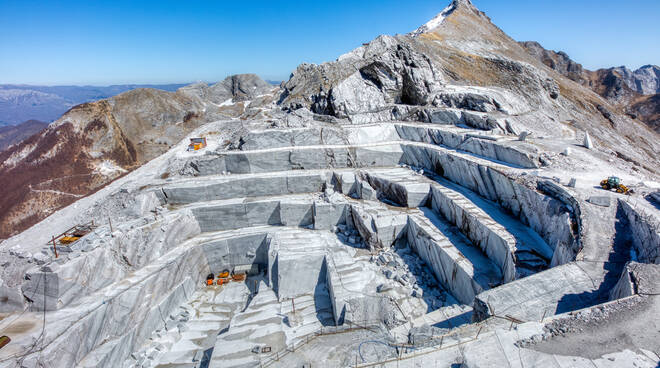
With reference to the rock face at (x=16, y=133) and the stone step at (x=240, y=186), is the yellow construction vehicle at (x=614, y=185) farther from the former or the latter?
the rock face at (x=16, y=133)

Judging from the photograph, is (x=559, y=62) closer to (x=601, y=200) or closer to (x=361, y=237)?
(x=601, y=200)

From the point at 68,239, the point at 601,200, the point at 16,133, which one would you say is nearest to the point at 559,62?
the point at 601,200

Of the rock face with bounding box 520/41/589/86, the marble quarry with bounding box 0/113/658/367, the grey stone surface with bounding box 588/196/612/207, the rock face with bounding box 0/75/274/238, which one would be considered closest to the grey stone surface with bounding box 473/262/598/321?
the marble quarry with bounding box 0/113/658/367

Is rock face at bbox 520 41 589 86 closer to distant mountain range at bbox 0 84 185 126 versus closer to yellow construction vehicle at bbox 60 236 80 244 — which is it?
yellow construction vehicle at bbox 60 236 80 244

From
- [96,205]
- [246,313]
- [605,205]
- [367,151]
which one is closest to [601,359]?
[605,205]

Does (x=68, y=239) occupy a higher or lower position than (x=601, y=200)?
lower

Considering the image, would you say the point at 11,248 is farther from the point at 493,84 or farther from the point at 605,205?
the point at 493,84
